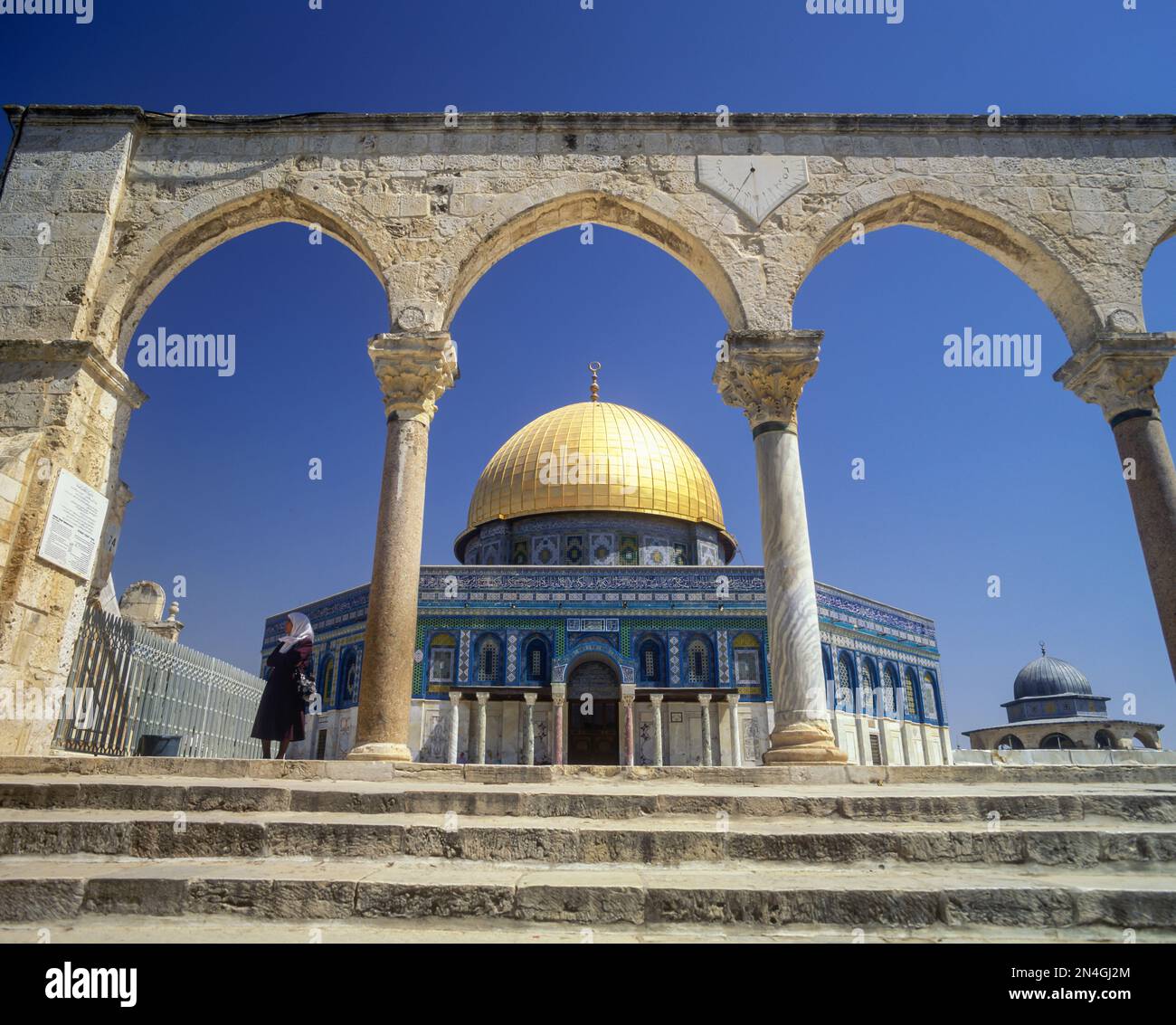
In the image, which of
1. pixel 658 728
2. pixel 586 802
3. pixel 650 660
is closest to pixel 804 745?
pixel 586 802

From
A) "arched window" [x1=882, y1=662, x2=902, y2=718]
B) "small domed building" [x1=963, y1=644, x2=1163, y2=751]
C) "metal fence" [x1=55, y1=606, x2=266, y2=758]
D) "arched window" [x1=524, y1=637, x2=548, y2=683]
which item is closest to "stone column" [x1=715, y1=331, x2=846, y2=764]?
"metal fence" [x1=55, y1=606, x2=266, y2=758]

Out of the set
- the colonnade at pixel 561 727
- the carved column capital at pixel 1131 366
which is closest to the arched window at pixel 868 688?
the colonnade at pixel 561 727

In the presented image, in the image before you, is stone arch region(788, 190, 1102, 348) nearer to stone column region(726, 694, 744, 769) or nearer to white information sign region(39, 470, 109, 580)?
white information sign region(39, 470, 109, 580)

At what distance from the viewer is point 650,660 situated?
21500 mm

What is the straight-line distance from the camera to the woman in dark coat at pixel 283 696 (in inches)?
282

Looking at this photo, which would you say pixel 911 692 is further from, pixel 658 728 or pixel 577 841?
pixel 577 841

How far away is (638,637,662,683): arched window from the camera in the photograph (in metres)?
21.3

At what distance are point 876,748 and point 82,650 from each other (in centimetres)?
2126

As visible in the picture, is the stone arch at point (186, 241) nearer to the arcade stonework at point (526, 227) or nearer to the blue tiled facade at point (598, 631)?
the arcade stonework at point (526, 227)

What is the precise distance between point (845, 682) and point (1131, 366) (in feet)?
55.7

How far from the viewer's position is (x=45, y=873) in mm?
3002

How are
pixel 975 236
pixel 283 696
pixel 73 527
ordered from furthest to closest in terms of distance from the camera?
1. pixel 975 236
2. pixel 283 696
3. pixel 73 527

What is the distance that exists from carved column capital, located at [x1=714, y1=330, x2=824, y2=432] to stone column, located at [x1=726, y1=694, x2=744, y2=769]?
1498 cm
